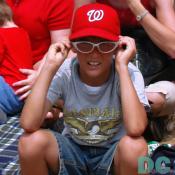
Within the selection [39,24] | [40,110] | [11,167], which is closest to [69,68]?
[40,110]

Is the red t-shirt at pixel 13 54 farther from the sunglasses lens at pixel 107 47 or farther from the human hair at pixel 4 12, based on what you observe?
the sunglasses lens at pixel 107 47

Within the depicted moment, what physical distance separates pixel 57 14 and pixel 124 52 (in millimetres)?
680

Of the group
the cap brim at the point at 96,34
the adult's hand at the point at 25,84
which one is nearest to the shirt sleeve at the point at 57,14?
the adult's hand at the point at 25,84

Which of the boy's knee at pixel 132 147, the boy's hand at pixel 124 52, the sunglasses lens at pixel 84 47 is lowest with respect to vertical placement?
the boy's knee at pixel 132 147

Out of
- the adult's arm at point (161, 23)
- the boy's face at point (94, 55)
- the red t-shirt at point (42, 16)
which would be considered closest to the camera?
the boy's face at point (94, 55)

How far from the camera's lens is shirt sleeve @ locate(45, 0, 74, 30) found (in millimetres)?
2244

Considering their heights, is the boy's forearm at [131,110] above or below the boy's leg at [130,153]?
above

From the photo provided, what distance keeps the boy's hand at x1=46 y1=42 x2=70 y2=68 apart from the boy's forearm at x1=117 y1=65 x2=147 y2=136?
23 centimetres

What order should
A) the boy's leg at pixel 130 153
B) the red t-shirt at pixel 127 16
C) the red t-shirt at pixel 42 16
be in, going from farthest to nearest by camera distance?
the red t-shirt at pixel 42 16 → the red t-shirt at pixel 127 16 → the boy's leg at pixel 130 153

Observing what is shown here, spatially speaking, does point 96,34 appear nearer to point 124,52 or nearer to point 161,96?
point 124,52

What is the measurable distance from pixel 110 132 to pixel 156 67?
493mm

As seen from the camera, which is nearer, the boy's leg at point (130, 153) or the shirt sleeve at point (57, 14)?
the boy's leg at point (130, 153)

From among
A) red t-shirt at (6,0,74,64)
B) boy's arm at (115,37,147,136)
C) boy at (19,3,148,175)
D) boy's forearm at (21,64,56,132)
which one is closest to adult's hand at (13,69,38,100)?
red t-shirt at (6,0,74,64)

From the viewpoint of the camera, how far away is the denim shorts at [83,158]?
1.65 metres
